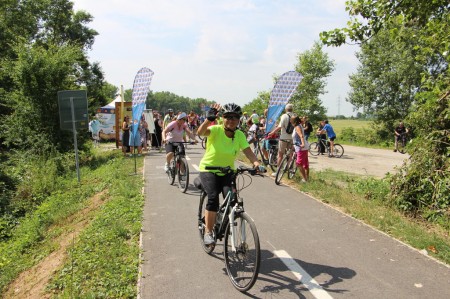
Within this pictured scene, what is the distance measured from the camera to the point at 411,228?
20.2 ft

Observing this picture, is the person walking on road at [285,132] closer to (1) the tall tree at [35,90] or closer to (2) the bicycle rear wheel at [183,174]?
(2) the bicycle rear wheel at [183,174]

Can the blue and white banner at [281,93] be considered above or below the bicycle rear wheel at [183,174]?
above

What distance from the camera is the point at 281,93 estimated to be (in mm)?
15633

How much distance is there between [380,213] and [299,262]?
2.89 m

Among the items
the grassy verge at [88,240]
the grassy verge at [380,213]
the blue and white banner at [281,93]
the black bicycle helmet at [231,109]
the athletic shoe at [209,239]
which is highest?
the blue and white banner at [281,93]

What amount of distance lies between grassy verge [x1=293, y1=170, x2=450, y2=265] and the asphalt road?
246 millimetres

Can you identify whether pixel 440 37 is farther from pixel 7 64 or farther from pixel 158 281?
pixel 7 64

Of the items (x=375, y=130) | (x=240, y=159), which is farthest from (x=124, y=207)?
(x=375, y=130)

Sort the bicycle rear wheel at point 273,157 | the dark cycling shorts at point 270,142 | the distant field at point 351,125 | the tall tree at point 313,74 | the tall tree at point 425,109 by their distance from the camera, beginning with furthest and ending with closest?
1. the tall tree at point 313,74
2. the distant field at point 351,125
3. the dark cycling shorts at point 270,142
4. the bicycle rear wheel at point 273,157
5. the tall tree at point 425,109

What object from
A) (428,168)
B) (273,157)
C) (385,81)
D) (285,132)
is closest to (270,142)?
(273,157)

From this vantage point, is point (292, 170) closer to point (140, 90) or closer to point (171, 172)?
point (171, 172)

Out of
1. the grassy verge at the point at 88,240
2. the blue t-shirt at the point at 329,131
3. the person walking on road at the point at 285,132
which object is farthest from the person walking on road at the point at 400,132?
the grassy verge at the point at 88,240

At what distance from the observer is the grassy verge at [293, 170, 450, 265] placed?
5.49 metres

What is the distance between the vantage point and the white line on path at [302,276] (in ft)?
13.5
